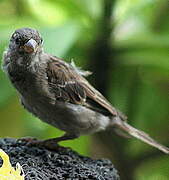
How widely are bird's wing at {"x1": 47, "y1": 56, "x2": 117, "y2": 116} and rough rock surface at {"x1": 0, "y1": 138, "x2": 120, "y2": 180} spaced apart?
278 millimetres

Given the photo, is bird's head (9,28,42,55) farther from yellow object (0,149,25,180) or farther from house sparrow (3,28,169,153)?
yellow object (0,149,25,180)

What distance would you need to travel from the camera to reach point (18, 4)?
4180 mm

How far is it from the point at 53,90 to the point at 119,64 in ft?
4.26

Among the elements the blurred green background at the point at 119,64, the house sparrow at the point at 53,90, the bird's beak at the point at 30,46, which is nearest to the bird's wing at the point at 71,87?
the house sparrow at the point at 53,90

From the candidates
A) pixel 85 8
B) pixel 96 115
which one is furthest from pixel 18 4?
pixel 96 115

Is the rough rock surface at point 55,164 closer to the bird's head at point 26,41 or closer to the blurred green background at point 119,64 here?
the bird's head at point 26,41

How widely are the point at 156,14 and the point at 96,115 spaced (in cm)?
154

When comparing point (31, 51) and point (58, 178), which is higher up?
point (31, 51)

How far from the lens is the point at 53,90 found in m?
2.80

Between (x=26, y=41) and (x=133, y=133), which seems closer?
(x=26, y=41)

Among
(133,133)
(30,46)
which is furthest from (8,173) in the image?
(133,133)

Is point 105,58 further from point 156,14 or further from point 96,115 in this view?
point 96,115

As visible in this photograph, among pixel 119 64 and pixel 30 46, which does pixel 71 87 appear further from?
pixel 119 64

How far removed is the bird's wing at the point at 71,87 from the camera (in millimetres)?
2811
